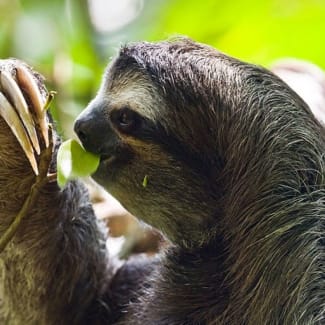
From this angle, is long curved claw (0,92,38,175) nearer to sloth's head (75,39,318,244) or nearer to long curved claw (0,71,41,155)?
long curved claw (0,71,41,155)

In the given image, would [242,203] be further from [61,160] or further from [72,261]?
[72,261]

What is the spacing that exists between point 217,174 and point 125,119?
9.3 inches

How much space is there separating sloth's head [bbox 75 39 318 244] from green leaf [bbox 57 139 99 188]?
3cm

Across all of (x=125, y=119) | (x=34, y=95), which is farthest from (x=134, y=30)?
(x=125, y=119)

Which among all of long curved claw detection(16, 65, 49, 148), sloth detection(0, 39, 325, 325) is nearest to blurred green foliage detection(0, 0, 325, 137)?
long curved claw detection(16, 65, 49, 148)

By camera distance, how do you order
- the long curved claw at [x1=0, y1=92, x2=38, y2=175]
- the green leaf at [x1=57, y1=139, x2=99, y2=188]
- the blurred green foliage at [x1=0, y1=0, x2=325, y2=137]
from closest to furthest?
1. the green leaf at [x1=57, y1=139, x2=99, y2=188]
2. the long curved claw at [x1=0, y1=92, x2=38, y2=175]
3. the blurred green foliage at [x1=0, y1=0, x2=325, y2=137]

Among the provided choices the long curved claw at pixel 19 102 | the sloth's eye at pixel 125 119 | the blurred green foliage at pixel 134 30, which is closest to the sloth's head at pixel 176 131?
the sloth's eye at pixel 125 119

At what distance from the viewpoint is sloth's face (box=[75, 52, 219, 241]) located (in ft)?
5.75

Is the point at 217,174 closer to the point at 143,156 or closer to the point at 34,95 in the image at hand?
the point at 143,156

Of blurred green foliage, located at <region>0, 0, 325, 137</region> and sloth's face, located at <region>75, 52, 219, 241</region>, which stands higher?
blurred green foliage, located at <region>0, 0, 325, 137</region>

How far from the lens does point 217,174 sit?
1784 mm

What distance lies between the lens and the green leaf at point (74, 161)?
5.50 ft

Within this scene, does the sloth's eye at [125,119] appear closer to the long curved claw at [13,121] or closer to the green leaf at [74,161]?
the green leaf at [74,161]

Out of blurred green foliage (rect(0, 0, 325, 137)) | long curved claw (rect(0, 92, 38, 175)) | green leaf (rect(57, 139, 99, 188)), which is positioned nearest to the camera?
green leaf (rect(57, 139, 99, 188))
